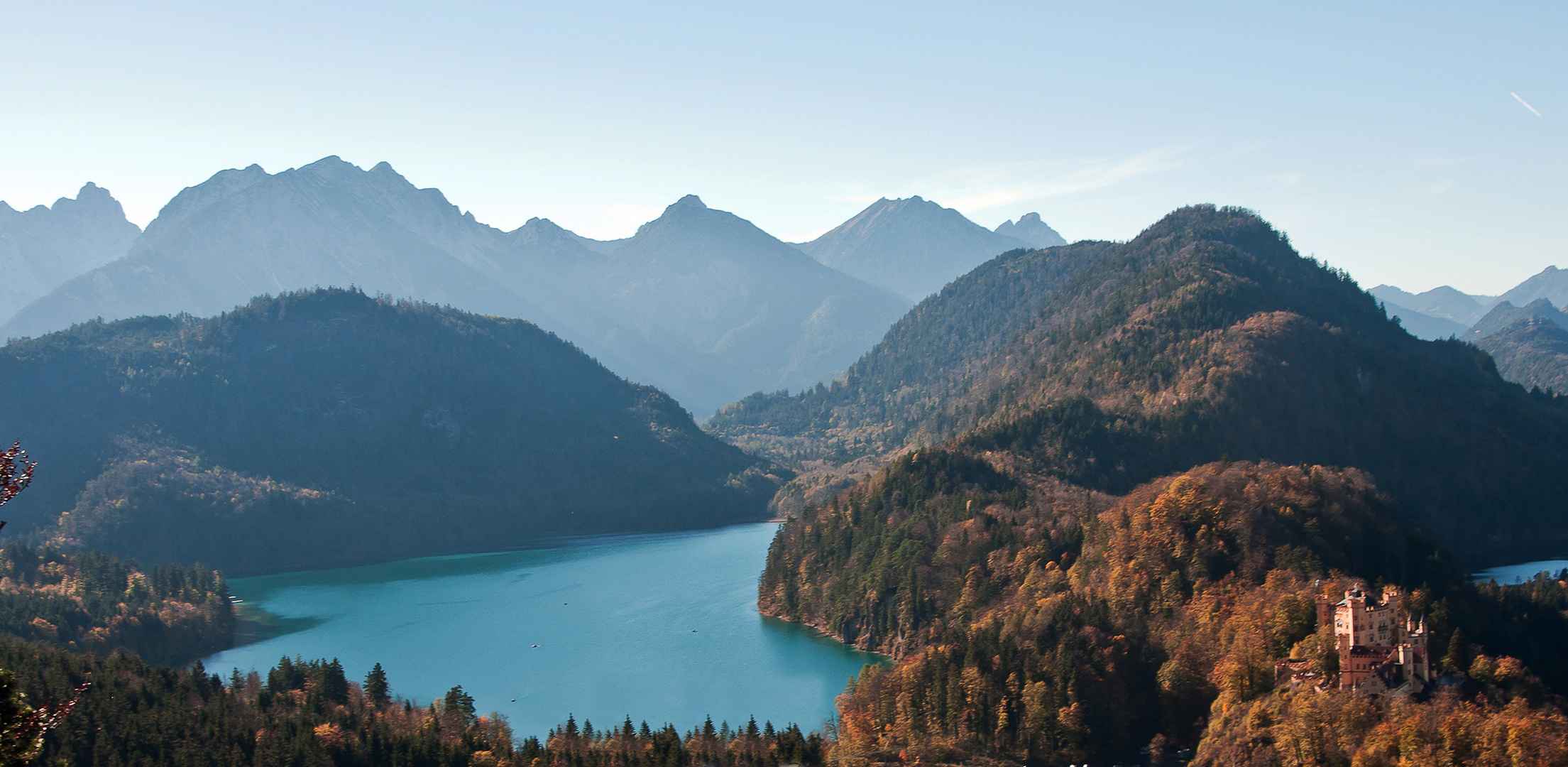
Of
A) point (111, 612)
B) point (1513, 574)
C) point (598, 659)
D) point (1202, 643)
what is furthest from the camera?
point (1513, 574)

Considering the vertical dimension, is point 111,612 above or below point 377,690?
above

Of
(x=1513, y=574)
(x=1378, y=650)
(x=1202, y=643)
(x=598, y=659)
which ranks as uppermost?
(x=1378, y=650)

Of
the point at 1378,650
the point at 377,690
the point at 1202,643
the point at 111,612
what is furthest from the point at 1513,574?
the point at 111,612

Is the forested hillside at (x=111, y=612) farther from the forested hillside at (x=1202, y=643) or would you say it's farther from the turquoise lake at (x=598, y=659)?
the forested hillside at (x=1202, y=643)

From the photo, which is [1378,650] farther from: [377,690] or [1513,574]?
[1513,574]

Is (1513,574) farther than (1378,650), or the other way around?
(1513,574)

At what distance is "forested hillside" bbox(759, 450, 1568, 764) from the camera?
278ft

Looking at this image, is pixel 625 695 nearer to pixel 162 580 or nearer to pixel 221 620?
pixel 221 620

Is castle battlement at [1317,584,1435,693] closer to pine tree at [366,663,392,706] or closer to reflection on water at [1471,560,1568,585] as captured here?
pine tree at [366,663,392,706]

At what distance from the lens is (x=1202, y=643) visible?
109 m

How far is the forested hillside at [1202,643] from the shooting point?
84.8 m

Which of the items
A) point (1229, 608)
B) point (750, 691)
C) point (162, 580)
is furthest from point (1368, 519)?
point (162, 580)

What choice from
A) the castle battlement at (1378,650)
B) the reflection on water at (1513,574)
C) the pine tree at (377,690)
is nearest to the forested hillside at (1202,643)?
the castle battlement at (1378,650)

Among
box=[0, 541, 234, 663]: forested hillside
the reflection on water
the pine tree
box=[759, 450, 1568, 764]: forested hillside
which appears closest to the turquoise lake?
box=[0, 541, 234, 663]: forested hillside
